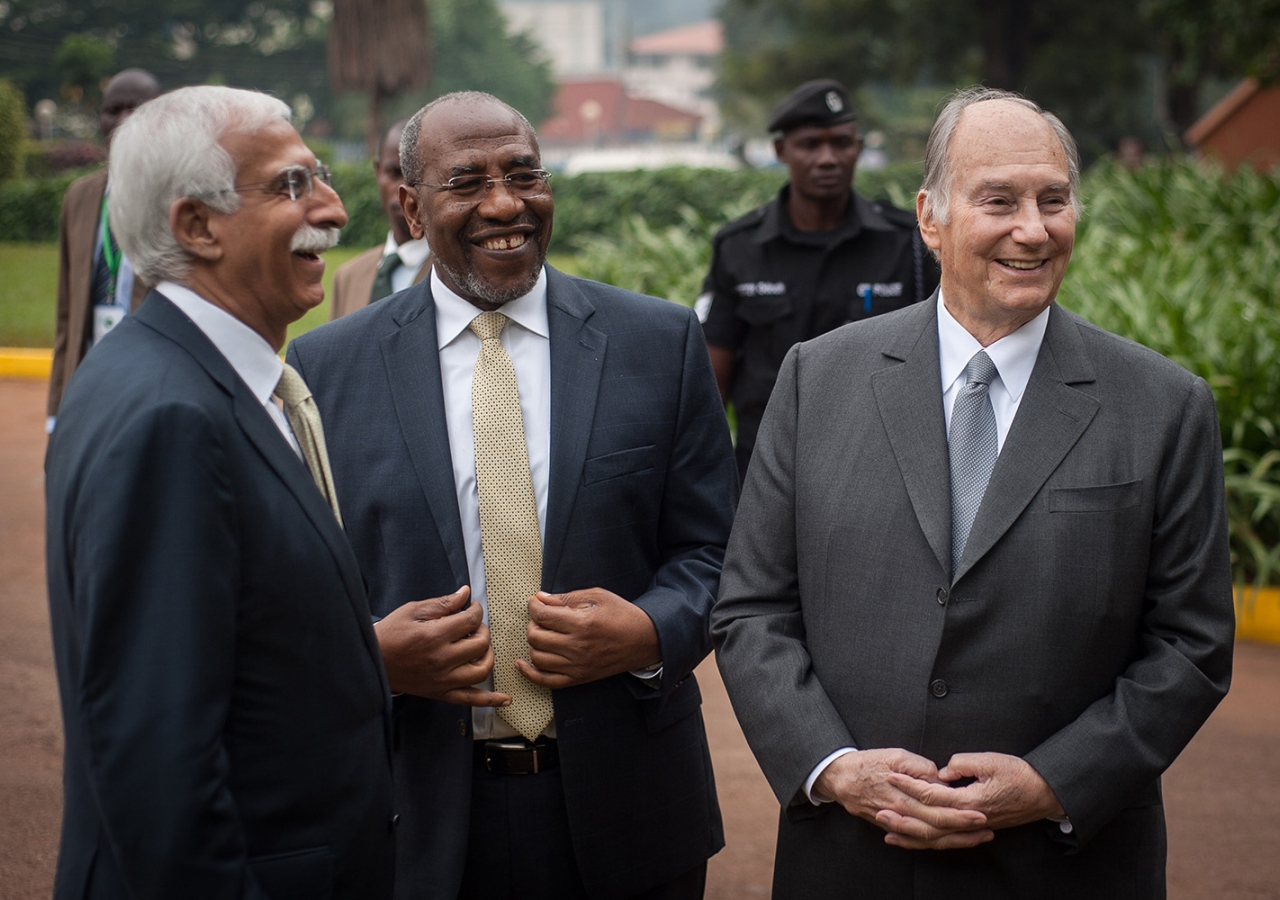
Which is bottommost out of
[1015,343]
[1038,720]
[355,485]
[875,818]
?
[875,818]

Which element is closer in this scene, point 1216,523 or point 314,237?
point 314,237

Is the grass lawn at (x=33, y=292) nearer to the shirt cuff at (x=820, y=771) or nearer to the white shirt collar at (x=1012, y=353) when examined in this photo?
the white shirt collar at (x=1012, y=353)

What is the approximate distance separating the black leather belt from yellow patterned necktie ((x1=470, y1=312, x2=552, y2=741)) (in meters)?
0.03

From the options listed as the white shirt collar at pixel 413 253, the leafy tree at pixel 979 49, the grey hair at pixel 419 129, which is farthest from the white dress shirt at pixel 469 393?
the leafy tree at pixel 979 49

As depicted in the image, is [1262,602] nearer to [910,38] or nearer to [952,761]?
[952,761]

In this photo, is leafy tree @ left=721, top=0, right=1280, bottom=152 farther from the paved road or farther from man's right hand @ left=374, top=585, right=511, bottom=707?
man's right hand @ left=374, top=585, right=511, bottom=707

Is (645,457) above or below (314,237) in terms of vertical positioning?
below

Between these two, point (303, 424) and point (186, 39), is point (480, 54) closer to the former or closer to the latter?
point (186, 39)

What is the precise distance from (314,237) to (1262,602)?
17.2 feet

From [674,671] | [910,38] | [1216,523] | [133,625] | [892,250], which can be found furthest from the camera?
[910,38]

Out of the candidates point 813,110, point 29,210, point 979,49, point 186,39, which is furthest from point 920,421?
point 186,39

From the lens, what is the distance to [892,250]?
16.5 ft

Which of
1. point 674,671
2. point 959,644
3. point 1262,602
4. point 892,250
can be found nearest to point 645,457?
point 674,671

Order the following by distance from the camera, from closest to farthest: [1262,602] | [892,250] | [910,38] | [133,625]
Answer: [133,625], [892,250], [1262,602], [910,38]
